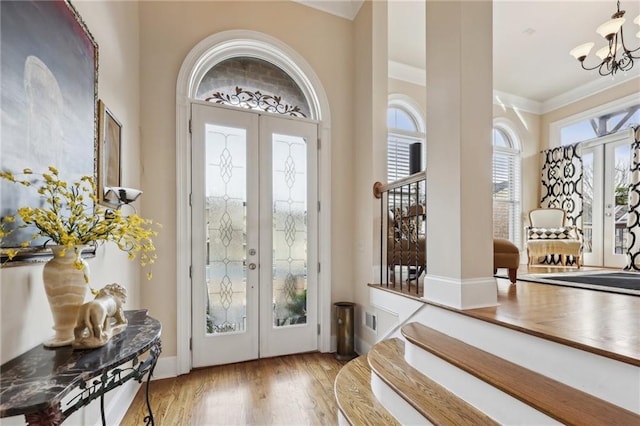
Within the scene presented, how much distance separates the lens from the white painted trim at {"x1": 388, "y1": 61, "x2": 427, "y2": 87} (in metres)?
4.57

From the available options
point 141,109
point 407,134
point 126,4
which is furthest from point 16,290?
point 407,134

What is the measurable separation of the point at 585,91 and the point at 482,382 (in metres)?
6.36

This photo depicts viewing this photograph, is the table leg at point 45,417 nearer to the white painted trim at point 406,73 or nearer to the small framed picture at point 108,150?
the small framed picture at point 108,150

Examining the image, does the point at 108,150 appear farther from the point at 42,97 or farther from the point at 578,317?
the point at 578,317

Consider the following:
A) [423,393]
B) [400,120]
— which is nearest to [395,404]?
[423,393]

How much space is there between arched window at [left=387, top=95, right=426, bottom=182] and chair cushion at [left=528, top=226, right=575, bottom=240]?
8.01 ft

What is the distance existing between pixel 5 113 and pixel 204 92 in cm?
215

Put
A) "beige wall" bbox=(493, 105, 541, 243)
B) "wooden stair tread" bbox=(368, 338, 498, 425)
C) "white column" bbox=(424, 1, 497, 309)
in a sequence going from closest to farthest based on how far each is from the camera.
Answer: "wooden stair tread" bbox=(368, 338, 498, 425)
"white column" bbox=(424, 1, 497, 309)
"beige wall" bbox=(493, 105, 541, 243)

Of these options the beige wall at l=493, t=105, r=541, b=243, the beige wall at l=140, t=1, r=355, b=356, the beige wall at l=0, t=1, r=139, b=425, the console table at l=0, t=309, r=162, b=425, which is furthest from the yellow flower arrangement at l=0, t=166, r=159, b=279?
the beige wall at l=493, t=105, r=541, b=243

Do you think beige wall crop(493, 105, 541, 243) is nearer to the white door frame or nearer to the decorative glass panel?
the white door frame

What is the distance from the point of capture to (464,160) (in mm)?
1798

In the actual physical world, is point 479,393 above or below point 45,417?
below

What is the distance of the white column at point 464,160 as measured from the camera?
1.78m

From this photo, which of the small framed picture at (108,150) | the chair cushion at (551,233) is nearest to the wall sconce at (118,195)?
the small framed picture at (108,150)
